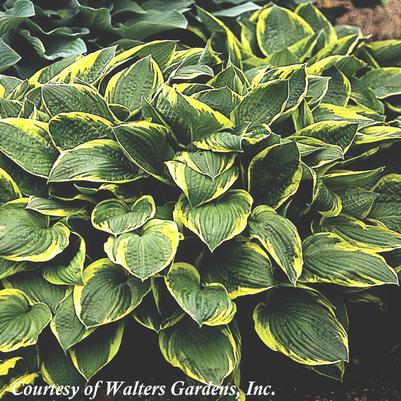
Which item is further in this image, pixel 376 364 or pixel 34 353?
pixel 376 364

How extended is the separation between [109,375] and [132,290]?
46 cm

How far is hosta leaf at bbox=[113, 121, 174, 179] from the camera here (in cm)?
220

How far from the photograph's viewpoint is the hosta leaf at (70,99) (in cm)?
232

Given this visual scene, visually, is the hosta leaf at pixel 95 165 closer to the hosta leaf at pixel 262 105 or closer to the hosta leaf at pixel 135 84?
the hosta leaf at pixel 135 84

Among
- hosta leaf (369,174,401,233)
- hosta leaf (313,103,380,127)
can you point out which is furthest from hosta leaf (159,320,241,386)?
hosta leaf (313,103,380,127)

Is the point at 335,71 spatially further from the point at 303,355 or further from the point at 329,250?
the point at 303,355

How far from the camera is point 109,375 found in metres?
2.38

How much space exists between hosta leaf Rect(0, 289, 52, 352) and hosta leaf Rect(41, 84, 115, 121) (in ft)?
2.16

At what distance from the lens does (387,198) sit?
253cm

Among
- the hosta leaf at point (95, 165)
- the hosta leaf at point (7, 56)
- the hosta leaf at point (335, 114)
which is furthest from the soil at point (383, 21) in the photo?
the hosta leaf at point (95, 165)

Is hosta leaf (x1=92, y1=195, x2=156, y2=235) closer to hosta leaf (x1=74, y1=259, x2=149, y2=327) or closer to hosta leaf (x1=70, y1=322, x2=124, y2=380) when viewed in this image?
hosta leaf (x1=74, y1=259, x2=149, y2=327)

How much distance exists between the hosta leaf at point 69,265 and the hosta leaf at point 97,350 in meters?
0.21

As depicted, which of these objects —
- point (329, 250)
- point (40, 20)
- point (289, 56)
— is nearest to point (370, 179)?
point (329, 250)

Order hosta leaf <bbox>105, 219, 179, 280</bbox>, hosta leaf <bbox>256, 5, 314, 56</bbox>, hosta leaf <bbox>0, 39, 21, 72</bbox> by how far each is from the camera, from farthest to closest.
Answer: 1. hosta leaf <bbox>256, 5, 314, 56</bbox>
2. hosta leaf <bbox>0, 39, 21, 72</bbox>
3. hosta leaf <bbox>105, 219, 179, 280</bbox>
